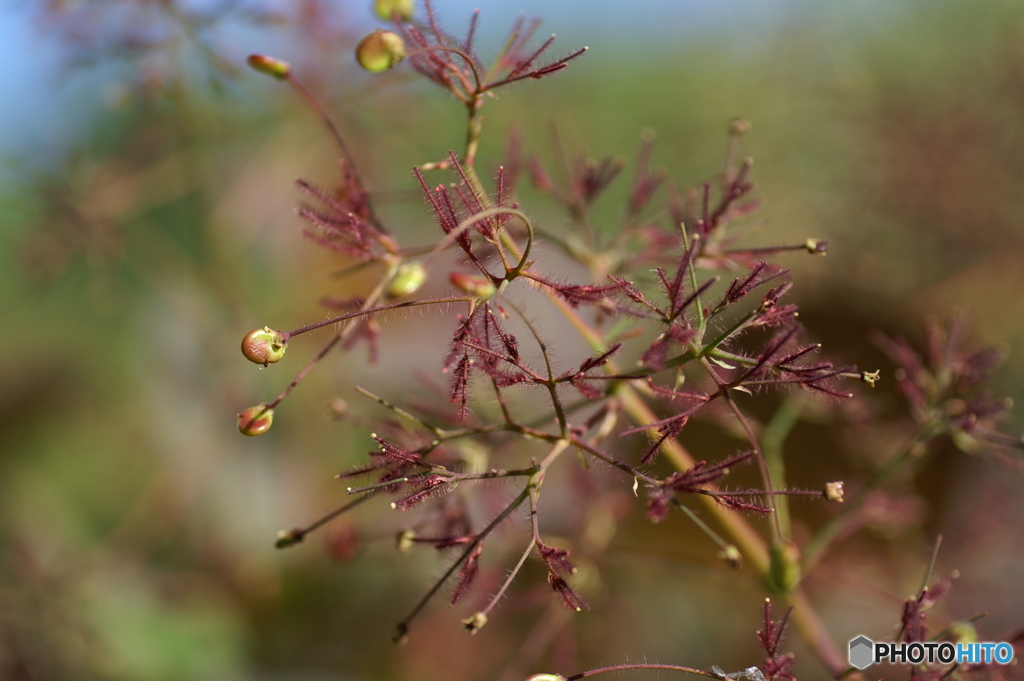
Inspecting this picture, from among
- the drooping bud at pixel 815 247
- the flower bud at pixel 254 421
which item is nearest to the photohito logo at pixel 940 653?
the drooping bud at pixel 815 247

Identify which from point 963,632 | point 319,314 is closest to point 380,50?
point 963,632

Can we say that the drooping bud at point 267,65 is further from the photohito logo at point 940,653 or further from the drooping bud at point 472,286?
the photohito logo at point 940,653

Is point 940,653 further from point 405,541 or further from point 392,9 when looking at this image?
point 392,9

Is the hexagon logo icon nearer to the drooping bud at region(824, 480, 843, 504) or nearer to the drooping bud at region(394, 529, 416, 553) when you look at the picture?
the drooping bud at region(824, 480, 843, 504)

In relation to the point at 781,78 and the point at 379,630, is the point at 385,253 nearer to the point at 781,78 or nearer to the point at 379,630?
the point at 379,630

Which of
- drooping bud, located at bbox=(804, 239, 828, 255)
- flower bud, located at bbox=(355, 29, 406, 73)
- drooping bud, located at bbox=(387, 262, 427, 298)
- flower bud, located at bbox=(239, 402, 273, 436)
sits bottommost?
flower bud, located at bbox=(239, 402, 273, 436)

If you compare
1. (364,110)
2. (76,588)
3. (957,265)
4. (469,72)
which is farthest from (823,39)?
(76,588)

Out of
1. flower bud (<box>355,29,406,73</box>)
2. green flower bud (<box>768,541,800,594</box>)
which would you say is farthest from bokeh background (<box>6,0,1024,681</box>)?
flower bud (<box>355,29,406,73</box>)
